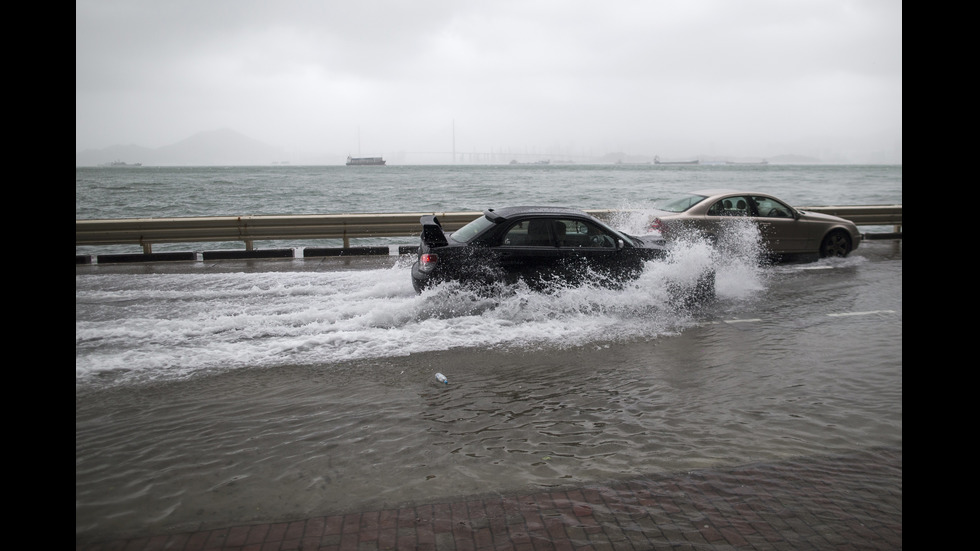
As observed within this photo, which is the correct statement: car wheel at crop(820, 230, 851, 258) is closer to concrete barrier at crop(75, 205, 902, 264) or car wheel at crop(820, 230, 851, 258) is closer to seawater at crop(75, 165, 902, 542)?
concrete barrier at crop(75, 205, 902, 264)

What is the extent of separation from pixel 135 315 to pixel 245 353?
9.67 ft

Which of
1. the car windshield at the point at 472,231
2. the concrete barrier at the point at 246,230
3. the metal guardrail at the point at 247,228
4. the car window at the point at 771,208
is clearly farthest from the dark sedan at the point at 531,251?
the metal guardrail at the point at 247,228

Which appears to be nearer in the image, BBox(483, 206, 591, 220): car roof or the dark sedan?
the dark sedan

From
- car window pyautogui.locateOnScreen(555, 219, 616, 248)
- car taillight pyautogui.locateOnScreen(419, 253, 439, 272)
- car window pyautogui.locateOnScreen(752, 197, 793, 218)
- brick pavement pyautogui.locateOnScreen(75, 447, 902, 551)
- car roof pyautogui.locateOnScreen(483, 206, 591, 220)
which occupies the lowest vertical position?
brick pavement pyautogui.locateOnScreen(75, 447, 902, 551)

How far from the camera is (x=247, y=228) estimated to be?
579 inches

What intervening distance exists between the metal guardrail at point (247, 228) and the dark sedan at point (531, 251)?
6.12 m

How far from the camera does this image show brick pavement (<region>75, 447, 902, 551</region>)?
11.0 ft

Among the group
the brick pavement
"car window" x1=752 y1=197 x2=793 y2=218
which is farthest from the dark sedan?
"car window" x1=752 y1=197 x2=793 y2=218

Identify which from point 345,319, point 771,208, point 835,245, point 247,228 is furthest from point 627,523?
point 247,228

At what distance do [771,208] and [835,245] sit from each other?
182cm

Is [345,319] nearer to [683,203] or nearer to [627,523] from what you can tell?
[627,523]

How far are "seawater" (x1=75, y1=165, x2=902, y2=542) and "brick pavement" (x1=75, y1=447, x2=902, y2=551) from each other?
174 millimetres

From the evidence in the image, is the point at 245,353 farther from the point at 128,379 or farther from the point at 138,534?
the point at 138,534

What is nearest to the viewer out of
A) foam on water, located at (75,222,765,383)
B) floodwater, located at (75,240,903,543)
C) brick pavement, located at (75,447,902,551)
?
brick pavement, located at (75,447,902,551)
